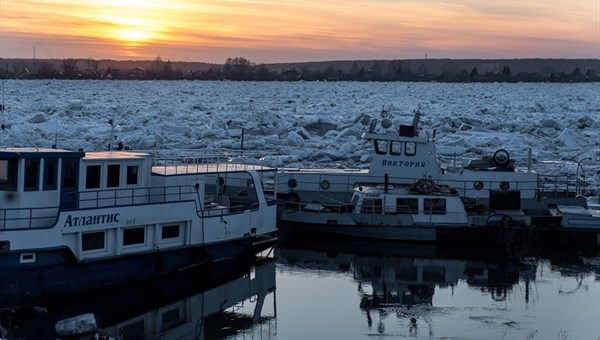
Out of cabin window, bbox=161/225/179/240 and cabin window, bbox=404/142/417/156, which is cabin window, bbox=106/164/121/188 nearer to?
cabin window, bbox=161/225/179/240

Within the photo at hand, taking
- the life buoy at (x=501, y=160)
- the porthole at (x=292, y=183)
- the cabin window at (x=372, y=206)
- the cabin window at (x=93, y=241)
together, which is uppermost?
the life buoy at (x=501, y=160)

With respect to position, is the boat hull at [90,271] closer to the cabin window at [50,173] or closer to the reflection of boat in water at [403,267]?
the cabin window at [50,173]

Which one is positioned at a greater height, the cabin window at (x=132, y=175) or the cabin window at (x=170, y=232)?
the cabin window at (x=132, y=175)

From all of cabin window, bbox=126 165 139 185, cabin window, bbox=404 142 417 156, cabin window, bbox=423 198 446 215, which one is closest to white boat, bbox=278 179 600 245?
cabin window, bbox=423 198 446 215

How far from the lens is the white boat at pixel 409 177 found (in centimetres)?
2842

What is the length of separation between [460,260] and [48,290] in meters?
10.8

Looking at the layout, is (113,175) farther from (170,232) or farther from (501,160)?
(501,160)

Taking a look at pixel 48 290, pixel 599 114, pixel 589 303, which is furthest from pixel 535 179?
pixel 599 114

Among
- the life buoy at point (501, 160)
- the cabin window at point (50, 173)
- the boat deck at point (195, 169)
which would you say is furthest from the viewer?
the life buoy at point (501, 160)

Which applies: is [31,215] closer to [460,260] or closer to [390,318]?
[390,318]

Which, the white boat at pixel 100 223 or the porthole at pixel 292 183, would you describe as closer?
the white boat at pixel 100 223

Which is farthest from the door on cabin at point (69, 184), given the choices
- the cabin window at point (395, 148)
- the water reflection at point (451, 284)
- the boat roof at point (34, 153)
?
the cabin window at point (395, 148)

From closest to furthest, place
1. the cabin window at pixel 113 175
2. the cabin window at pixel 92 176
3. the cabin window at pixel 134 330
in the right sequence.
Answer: the cabin window at pixel 134 330, the cabin window at pixel 92 176, the cabin window at pixel 113 175

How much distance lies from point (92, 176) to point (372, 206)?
8.72 metres
